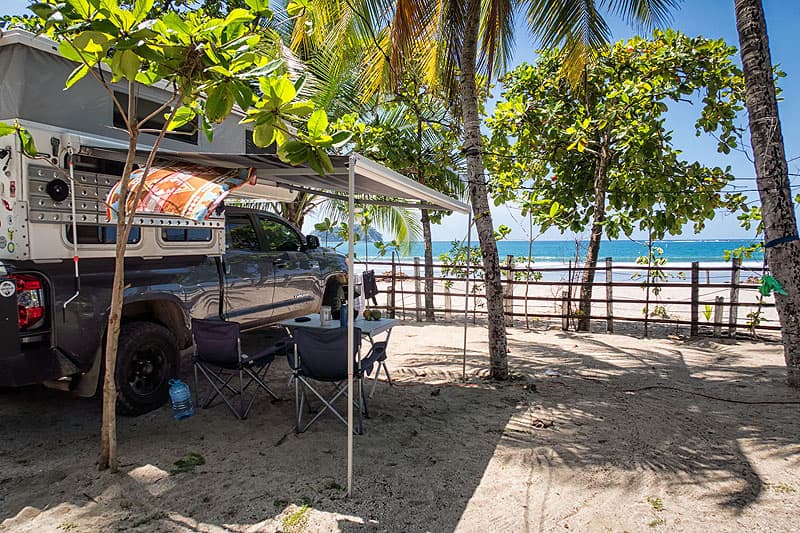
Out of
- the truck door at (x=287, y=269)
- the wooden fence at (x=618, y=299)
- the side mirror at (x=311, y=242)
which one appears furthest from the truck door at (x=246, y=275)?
the wooden fence at (x=618, y=299)

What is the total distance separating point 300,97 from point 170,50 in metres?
6.38

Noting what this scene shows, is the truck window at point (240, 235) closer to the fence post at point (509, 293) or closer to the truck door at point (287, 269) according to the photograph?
the truck door at point (287, 269)

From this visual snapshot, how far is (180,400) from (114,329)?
1.24 m

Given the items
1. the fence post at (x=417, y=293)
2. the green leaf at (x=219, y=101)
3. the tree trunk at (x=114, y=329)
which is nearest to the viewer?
the green leaf at (x=219, y=101)

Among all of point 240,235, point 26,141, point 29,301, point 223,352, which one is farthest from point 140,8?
point 240,235

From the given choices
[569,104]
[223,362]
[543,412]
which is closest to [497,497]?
[543,412]

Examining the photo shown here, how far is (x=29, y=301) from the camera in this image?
126 inches

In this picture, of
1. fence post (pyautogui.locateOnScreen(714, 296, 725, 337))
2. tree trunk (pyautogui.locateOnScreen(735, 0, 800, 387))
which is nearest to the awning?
tree trunk (pyautogui.locateOnScreen(735, 0, 800, 387))

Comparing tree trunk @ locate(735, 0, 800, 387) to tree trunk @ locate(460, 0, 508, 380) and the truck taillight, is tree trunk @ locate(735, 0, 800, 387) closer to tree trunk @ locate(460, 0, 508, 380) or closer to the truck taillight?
tree trunk @ locate(460, 0, 508, 380)

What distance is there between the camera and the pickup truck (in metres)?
3.21

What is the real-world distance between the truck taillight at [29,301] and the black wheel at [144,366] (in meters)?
0.67

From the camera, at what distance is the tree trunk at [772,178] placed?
495 centimetres

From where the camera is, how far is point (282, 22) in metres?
9.89

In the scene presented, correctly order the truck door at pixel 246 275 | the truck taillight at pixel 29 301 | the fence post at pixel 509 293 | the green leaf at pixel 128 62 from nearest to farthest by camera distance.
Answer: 1. the green leaf at pixel 128 62
2. the truck taillight at pixel 29 301
3. the truck door at pixel 246 275
4. the fence post at pixel 509 293
